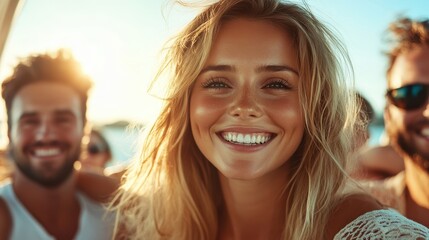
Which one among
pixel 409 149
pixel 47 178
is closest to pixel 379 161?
pixel 409 149

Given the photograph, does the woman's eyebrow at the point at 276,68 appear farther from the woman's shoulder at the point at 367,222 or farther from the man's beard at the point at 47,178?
the man's beard at the point at 47,178

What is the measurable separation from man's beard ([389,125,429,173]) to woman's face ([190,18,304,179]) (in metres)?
0.98

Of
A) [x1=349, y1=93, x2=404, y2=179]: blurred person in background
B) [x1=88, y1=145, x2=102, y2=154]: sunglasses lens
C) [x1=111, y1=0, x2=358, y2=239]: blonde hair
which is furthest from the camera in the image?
[x1=88, y1=145, x2=102, y2=154]: sunglasses lens

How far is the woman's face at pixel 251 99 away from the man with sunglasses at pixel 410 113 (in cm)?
96

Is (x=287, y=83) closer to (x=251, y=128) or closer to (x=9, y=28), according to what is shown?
(x=251, y=128)

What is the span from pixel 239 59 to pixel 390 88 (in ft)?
4.00

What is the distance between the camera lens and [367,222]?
1507 mm

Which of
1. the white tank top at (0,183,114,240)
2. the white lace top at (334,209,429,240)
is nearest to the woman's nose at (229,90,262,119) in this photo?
the white lace top at (334,209,429,240)

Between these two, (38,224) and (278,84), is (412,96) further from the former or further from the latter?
(38,224)

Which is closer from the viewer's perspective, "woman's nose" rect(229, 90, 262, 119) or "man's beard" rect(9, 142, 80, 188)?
"woman's nose" rect(229, 90, 262, 119)

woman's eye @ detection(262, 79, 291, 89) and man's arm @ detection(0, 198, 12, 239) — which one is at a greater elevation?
woman's eye @ detection(262, 79, 291, 89)

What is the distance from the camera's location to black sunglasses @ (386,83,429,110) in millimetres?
2410

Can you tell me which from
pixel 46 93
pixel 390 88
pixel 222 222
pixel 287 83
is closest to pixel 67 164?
pixel 46 93

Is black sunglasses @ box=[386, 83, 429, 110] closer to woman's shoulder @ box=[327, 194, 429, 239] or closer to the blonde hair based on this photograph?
the blonde hair
